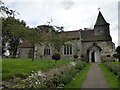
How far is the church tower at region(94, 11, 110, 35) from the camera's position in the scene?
3562 cm

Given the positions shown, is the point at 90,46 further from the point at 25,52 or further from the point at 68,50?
the point at 25,52

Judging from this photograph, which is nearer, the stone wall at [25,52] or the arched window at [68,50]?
the arched window at [68,50]

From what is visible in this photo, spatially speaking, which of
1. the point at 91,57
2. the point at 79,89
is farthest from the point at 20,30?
the point at 79,89

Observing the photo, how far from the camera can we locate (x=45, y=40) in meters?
29.2

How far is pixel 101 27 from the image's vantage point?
35969 millimetres

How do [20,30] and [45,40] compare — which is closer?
[20,30]

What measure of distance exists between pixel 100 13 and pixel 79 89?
33003 millimetres

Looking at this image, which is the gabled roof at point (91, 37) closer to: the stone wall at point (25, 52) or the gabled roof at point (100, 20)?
the gabled roof at point (100, 20)

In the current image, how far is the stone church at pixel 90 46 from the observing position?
3288cm

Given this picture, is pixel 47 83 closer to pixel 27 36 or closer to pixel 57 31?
pixel 27 36

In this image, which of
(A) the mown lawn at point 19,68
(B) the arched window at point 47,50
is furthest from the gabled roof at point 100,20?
(A) the mown lawn at point 19,68

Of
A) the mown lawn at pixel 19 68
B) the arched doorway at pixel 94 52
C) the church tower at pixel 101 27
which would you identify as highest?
the church tower at pixel 101 27

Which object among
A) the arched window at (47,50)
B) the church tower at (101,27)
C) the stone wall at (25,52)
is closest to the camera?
the church tower at (101,27)

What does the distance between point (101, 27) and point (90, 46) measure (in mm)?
6535
